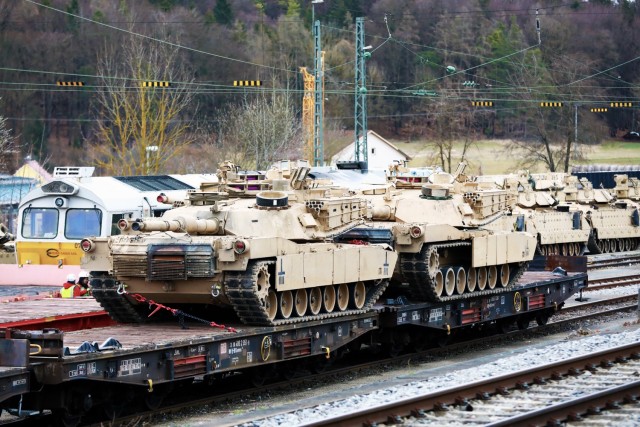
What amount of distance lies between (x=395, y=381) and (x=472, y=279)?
4673mm

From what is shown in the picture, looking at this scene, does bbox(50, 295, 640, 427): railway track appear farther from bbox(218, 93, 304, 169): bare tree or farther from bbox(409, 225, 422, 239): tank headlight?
bbox(218, 93, 304, 169): bare tree

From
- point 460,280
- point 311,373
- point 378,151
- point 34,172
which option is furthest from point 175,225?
point 378,151

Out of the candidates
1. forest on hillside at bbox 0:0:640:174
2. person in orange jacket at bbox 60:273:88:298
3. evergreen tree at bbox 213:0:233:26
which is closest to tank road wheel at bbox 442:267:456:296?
person in orange jacket at bbox 60:273:88:298

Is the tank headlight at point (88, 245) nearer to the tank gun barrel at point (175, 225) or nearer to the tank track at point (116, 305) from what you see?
the tank track at point (116, 305)

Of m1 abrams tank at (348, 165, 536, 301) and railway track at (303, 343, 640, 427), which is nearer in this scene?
railway track at (303, 343, 640, 427)

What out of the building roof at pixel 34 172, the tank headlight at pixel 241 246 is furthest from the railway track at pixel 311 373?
the building roof at pixel 34 172

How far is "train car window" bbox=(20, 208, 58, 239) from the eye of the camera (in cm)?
3069

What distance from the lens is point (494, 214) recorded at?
2558cm

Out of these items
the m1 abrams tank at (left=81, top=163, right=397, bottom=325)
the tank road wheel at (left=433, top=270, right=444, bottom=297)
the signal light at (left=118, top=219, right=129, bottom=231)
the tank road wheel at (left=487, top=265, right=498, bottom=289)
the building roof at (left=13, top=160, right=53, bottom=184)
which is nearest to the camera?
the m1 abrams tank at (left=81, top=163, right=397, bottom=325)

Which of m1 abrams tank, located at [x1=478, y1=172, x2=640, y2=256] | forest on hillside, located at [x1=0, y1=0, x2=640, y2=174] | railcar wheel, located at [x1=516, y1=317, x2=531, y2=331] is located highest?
forest on hillside, located at [x1=0, y1=0, x2=640, y2=174]

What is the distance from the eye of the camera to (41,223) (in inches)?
1212

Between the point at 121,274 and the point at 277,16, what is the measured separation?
80.8m

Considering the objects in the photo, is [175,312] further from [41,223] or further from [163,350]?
[41,223]

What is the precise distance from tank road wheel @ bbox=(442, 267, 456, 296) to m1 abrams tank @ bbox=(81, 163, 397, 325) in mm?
2053
